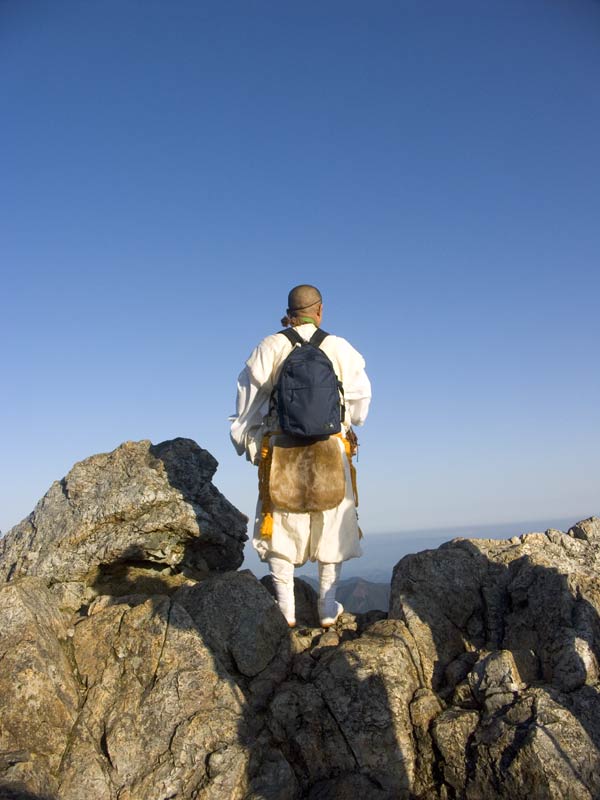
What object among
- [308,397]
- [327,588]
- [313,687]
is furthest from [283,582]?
[308,397]

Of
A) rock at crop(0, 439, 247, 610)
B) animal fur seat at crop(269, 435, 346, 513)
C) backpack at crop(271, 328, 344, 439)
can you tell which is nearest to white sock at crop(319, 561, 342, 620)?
animal fur seat at crop(269, 435, 346, 513)

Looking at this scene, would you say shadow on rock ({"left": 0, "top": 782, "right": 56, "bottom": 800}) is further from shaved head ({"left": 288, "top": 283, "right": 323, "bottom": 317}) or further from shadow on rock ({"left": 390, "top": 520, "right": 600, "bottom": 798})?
shaved head ({"left": 288, "top": 283, "right": 323, "bottom": 317})

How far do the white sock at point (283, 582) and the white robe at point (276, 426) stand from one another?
0.10 metres

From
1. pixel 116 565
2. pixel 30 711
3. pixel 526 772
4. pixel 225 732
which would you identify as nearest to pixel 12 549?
pixel 116 565

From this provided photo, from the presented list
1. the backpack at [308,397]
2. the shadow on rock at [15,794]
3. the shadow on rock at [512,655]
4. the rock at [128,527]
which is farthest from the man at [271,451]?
the shadow on rock at [15,794]

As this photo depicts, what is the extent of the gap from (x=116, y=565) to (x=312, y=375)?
14.2 ft

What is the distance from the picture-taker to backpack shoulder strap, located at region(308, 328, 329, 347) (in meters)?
9.26

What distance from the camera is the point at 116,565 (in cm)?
1024

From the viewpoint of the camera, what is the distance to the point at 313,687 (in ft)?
23.5

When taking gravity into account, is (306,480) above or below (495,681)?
above

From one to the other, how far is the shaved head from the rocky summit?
362 cm

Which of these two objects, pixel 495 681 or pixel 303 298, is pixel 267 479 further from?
pixel 495 681

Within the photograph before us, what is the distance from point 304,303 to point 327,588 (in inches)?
151

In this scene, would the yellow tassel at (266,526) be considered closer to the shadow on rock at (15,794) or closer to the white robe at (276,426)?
the white robe at (276,426)
